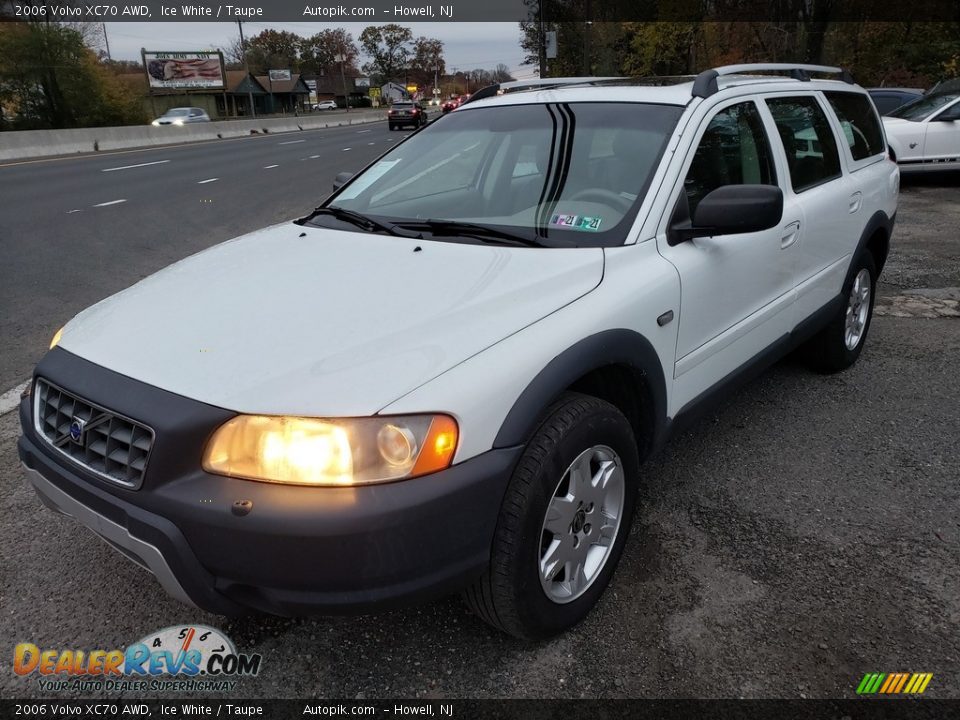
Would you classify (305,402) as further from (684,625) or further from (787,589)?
(787,589)

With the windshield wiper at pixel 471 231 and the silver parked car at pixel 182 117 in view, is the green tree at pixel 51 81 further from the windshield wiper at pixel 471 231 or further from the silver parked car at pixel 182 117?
the windshield wiper at pixel 471 231

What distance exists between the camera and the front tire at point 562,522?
2.07 metres

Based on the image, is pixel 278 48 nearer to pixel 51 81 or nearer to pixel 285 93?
pixel 285 93

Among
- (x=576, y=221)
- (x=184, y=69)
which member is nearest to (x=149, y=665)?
(x=576, y=221)

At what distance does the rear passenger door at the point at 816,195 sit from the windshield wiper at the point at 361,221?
1.83 metres

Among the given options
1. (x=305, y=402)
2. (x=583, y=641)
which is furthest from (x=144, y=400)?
(x=583, y=641)

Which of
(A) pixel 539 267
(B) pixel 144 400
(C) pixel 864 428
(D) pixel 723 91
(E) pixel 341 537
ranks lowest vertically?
(C) pixel 864 428

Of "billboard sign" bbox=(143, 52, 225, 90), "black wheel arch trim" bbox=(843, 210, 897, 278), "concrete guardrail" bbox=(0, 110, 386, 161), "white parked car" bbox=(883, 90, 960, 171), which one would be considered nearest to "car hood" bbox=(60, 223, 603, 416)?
"black wheel arch trim" bbox=(843, 210, 897, 278)

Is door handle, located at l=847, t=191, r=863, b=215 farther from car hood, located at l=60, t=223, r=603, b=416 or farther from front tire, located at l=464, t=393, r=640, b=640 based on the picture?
front tire, located at l=464, t=393, r=640, b=640

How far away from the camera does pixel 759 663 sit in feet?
7.54

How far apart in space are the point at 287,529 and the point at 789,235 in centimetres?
269

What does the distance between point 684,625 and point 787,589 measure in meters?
0.44

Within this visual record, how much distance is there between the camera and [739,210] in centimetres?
262

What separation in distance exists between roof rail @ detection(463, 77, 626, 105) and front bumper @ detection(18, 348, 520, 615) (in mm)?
2389
